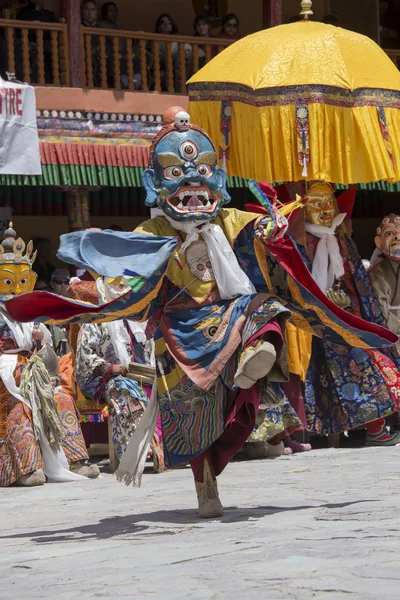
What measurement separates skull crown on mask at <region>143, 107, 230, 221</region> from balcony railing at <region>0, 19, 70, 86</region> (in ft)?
22.5

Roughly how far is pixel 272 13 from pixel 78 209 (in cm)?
320

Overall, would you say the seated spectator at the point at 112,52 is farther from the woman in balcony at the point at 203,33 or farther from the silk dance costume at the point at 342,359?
the silk dance costume at the point at 342,359

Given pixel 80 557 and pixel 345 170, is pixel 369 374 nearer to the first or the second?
pixel 345 170

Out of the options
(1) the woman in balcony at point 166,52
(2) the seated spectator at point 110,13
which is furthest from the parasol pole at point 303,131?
(2) the seated spectator at point 110,13

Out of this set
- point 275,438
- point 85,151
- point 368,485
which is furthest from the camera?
point 85,151

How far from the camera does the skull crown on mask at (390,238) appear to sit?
416 inches

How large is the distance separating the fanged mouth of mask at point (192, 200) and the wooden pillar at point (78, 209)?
7250mm

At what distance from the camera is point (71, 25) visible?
14.2 metres

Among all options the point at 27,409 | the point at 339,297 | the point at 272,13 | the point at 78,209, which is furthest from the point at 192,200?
the point at 272,13

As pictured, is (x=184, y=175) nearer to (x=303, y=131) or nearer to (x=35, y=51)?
(x=303, y=131)

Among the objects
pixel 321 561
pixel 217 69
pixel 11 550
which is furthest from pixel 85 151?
pixel 321 561

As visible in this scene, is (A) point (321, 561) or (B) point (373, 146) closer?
(A) point (321, 561)

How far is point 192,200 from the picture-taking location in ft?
22.9

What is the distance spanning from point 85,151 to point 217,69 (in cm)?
374
